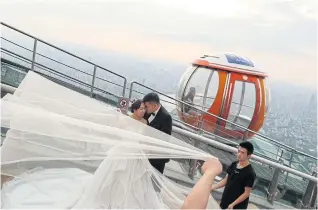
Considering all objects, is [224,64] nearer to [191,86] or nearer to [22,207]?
[191,86]

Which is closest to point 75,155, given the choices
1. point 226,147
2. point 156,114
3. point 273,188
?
point 156,114

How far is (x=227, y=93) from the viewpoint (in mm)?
9531

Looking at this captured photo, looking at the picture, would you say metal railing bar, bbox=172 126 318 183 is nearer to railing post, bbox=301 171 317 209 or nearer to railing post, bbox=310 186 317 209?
railing post, bbox=301 171 317 209

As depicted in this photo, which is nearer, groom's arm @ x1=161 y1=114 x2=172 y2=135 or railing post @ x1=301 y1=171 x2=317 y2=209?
groom's arm @ x1=161 y1=114 x2=172 y2=135

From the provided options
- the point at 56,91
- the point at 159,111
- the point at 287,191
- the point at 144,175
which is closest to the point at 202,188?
the point at 144,175

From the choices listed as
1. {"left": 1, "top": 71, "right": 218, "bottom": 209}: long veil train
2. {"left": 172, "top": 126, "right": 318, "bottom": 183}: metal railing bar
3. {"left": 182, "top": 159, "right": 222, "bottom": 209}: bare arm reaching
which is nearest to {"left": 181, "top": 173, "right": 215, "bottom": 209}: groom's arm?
{"left": 182, "top": 159, "right": 222, "bottom": 209}: bare arm reaching

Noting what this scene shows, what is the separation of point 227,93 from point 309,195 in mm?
4231

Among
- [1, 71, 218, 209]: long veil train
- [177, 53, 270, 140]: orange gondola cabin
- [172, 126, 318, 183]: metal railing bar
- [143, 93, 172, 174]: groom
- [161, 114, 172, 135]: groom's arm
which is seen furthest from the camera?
[177, 53, 270, 140]: orange gondola cabin

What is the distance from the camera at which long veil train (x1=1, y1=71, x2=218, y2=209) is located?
105 inches

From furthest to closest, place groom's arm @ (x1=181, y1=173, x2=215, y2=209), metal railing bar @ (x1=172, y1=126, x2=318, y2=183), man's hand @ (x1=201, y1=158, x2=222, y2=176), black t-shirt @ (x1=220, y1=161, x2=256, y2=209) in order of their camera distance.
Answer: metal railing bar @ (x1=172, y1=126, x2=318, y2=183) → black t-shirt @ (x1=220, y1=161, x2=256, y2=209) → man's hand @ (x1=201, y1=158, x2=222, y2=176) → groom's arm @ (x1=181, y1=173, x2=215, y2=209)

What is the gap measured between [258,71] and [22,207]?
8343 millimetres

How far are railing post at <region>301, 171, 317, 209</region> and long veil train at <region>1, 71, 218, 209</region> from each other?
10.9 ft

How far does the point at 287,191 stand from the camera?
580 centimetres

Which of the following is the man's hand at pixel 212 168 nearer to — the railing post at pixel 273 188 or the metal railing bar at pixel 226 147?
the metal railing bar at pixel 226 147
